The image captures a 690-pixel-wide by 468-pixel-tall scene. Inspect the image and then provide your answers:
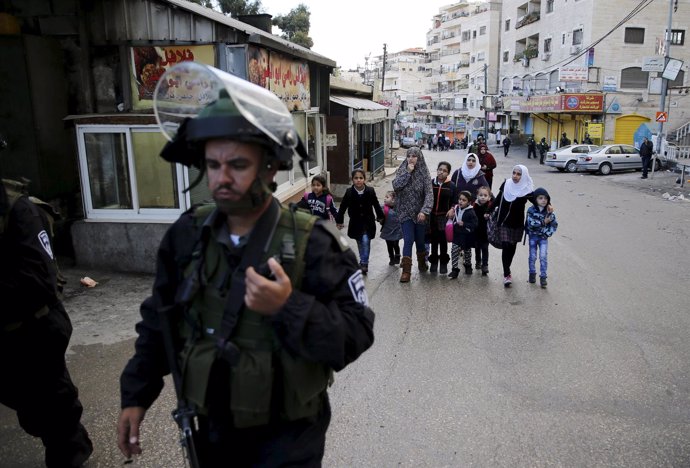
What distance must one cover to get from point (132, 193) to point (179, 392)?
620cm

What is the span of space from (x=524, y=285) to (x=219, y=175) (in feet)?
20.6

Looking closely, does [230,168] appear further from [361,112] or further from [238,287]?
[361,112]

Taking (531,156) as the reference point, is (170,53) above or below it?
above

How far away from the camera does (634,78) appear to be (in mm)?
34438

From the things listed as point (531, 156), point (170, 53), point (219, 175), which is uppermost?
point (170, 53)

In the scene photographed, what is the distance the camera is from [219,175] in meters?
1.84

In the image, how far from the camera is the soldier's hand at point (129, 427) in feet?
6.74

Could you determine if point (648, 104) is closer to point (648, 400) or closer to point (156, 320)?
point (648, 400)

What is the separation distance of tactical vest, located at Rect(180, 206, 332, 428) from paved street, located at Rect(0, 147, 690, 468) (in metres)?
1.77

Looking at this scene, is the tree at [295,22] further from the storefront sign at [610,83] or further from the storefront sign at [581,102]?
the storefront sign at [610,83]

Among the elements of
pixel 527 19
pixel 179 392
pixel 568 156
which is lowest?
pixel 568 156

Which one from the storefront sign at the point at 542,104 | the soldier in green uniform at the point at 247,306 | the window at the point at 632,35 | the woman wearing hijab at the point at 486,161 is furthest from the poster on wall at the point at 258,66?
the window at the point at 632,35

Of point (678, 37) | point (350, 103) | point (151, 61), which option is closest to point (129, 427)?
point (151, 61)

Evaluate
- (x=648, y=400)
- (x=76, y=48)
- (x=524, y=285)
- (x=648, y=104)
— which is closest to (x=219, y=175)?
(x=648, y=400)
